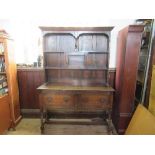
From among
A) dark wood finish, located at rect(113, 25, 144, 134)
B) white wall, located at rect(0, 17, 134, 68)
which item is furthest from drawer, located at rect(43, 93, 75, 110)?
white wall, located at rect(0, 17, 134, 68)

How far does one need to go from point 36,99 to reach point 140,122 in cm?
211

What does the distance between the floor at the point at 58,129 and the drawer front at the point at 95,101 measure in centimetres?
54

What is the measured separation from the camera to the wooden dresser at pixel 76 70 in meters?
2.41

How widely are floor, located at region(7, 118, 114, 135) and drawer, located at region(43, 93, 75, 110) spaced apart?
1.82ft

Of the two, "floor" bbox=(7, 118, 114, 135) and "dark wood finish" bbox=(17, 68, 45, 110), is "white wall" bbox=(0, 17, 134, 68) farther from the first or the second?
"floor" bbox=(7, 118, 114, 135)

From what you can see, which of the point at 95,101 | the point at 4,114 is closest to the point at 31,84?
the point at 4,114

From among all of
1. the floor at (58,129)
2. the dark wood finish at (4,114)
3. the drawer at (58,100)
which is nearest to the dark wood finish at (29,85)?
the floor at (58,129)

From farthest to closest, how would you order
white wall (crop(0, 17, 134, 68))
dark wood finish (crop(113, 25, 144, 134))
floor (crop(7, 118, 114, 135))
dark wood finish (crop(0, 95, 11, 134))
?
white wall (crop(0, 17, 134, 68)) → floor (crop(7, 118, 114, 135)) → dark wood finish (crop(0, 95, 11, 134)) → dark wood finish (crop(113, 25, 144, 134))

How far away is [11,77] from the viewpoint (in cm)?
259

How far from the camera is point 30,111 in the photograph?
10.2ft

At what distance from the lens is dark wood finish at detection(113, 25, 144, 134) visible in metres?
2.16

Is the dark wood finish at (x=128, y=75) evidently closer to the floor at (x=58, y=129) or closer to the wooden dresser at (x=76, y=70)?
the wooden dresser at (x=76, y=70)
